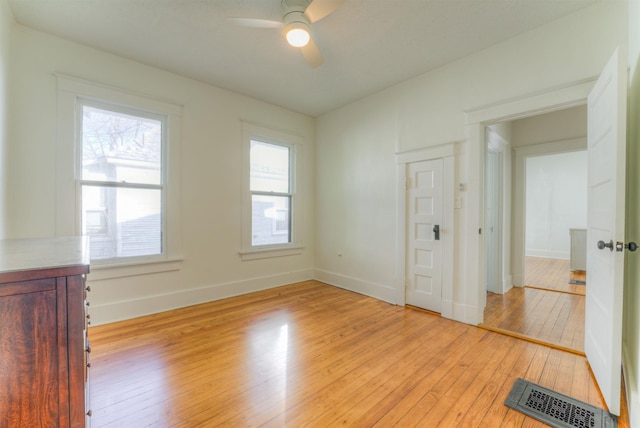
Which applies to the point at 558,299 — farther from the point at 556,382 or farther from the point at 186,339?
the point at 186,339

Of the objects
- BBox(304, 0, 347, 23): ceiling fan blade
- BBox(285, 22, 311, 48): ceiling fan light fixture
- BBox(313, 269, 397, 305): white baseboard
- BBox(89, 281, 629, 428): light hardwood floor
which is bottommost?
BBox(89, 281, 629, 428): light hardwood floor

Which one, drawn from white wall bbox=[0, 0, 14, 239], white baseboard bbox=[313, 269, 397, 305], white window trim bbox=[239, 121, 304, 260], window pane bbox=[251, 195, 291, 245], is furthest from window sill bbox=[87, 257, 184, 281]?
white baseboard bbox=[313, 269, 397, 305]

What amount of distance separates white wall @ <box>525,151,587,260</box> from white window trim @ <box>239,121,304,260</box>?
6.32 metres

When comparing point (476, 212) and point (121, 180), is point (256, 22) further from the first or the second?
point (476, 212)

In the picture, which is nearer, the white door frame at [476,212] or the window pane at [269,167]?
the white door frame at [476,212]

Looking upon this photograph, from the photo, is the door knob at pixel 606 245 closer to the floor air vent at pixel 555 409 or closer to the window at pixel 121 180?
the floor air vent at pixel 555 409

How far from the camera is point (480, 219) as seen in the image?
3.01 metres

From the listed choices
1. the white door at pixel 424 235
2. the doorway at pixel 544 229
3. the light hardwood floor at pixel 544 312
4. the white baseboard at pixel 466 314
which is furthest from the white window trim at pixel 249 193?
the light hardwood floor at pixel 544 312

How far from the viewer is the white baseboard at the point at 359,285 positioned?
379cm

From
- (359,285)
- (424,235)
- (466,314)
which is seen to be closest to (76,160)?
(359,285)

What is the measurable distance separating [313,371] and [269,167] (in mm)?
3143

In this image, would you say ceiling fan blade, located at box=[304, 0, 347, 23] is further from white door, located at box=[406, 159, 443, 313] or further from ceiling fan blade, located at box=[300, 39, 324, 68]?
white door, located at box=[406, 159, 443, 313]

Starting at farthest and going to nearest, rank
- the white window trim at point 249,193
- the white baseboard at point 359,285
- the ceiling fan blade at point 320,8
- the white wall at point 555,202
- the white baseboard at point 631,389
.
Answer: the white wall at point 555,202 → the white window trim at point 249,193 → the white baseboard at point 359,285 → the ceiling fan blade at point 320,8 → the white baseboard at point 631,389

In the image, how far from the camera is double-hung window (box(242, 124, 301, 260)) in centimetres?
416
